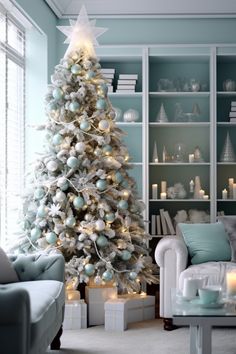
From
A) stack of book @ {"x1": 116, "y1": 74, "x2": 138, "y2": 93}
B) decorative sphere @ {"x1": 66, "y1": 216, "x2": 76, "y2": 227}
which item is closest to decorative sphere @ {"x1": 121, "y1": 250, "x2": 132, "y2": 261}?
decorative sphere @ {"x1": 66, "y1": 216, "x2": 76, "y2": 227}

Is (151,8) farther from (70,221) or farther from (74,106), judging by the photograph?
(70,221)

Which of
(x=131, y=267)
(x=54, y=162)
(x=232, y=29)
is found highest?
(x=232, y=29)

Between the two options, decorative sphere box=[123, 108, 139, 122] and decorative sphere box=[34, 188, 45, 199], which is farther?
decorative sphere box=[123, 108, 139, 122]

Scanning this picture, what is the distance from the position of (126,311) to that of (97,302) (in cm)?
29

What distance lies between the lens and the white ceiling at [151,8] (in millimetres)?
6820

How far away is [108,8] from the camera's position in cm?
689

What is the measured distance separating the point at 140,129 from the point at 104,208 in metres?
2.12

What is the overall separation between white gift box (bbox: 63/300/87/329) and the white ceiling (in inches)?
123

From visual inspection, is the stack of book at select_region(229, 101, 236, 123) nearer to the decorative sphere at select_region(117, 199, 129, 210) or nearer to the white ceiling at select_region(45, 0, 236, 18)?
the white ceiling at select_region(45, 0, 236, 18)

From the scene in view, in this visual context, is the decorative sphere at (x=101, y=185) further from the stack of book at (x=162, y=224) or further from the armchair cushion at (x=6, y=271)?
the stack of book at (x=162, y=224)

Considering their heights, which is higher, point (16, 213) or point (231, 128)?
point (231, 128)

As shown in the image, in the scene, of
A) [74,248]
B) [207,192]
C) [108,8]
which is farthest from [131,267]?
[108,8]

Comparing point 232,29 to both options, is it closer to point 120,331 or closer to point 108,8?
point 108,8

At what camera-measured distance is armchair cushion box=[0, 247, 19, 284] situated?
14.6 feet
